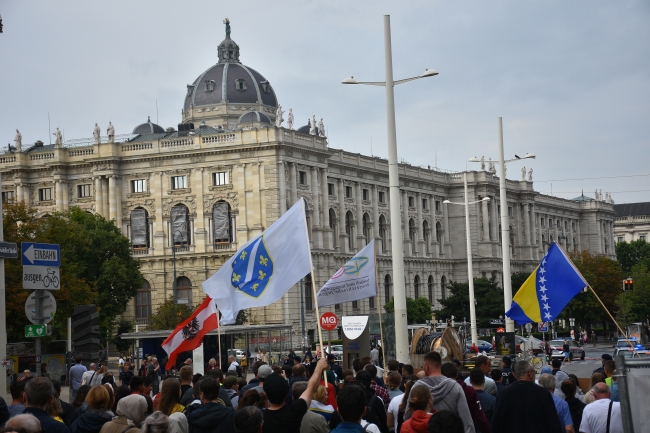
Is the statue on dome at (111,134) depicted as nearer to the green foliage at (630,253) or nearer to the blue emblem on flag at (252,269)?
the blue emblem on flag at (252,269)

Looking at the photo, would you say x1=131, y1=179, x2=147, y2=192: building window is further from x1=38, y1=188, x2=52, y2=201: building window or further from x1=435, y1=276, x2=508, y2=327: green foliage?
x1=435, y1=276, x2=508, y2=327: green foliage

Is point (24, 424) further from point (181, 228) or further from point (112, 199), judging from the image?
point (112, 199)

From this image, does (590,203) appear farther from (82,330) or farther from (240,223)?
(82,330)

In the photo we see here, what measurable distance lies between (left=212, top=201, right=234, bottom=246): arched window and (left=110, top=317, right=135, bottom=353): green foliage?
28.7ft

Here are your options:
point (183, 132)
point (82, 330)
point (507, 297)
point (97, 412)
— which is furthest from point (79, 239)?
point (97, 412)

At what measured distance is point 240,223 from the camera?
84.5 m

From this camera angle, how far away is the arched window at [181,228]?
8700cm

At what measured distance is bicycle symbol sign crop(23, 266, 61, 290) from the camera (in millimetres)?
17594

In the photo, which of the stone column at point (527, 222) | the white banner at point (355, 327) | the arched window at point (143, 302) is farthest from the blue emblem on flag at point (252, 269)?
the stone column at point (527, 222)

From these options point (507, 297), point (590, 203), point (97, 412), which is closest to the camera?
point (97, 412)

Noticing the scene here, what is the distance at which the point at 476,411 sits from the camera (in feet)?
42.0

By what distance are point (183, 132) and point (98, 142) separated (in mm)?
7414

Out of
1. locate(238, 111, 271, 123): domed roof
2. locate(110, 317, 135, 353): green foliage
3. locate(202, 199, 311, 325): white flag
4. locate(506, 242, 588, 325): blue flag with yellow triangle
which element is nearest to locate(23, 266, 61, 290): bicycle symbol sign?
locate(202, 199, 311, 325): white flag

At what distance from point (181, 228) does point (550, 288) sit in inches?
2519
